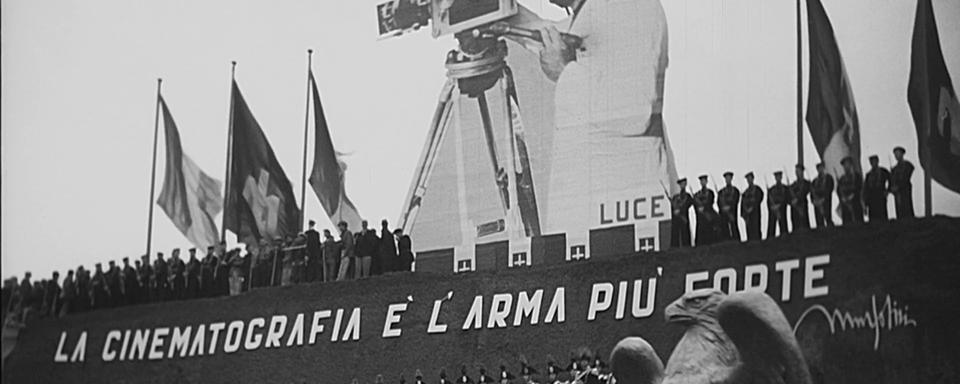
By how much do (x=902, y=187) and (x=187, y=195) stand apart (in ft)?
23.2

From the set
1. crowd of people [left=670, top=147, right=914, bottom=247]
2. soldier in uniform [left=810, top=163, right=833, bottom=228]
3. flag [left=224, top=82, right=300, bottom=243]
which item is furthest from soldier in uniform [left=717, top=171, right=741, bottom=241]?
flag [left=224, top=82, right=300, bottom=243]

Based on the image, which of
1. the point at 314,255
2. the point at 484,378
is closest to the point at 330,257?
the point at 314,255

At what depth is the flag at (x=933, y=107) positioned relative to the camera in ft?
30.1

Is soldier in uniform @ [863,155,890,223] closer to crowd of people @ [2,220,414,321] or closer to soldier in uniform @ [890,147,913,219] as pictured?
soldier in uniform @ [890,147,913,219]

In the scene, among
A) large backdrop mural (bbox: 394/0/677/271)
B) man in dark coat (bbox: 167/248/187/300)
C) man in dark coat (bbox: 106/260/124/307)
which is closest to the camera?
large backdrop mural (bbox: 394/0/677/271)

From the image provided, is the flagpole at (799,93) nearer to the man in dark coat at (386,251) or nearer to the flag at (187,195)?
the man in dark coat at (386,251)

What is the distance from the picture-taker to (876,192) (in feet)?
30.6

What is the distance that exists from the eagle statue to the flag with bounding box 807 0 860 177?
3.52 ft

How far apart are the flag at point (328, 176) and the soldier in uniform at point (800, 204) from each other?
3.93 meters

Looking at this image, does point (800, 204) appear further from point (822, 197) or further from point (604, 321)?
point (604, 321)

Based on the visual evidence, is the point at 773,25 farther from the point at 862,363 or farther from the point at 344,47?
the point at 344,47

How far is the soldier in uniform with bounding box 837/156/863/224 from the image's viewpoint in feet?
30.9

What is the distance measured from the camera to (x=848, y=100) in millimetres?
9602

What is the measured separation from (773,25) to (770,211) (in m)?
1.31
